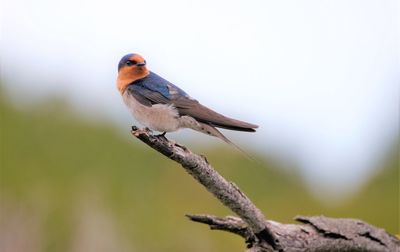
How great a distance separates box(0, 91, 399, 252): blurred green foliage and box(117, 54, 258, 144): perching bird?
4.20 metres

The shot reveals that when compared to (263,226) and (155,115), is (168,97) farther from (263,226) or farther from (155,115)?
(263,226)

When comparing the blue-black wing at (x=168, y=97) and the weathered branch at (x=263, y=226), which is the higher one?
the blue-black wing at (x=168, y=97)

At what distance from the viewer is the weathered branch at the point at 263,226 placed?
3.62 m

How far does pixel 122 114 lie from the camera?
10.9m

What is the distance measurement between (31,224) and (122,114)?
2134 mm

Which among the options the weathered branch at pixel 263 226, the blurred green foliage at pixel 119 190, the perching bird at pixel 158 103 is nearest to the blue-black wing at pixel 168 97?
the perching bird at pixel 158 103

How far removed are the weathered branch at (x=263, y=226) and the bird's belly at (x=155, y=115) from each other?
1.83ft

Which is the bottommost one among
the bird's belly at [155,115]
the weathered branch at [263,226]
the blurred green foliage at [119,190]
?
the weathered branch at [263,226]

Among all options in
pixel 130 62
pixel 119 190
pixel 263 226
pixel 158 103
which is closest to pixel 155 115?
pixel 158 103

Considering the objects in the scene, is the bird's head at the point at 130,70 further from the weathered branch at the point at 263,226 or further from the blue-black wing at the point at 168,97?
the weathered branch at the point at 263,226

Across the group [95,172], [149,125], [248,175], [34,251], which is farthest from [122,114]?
[149,125]

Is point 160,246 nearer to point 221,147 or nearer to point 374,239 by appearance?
point 221,147

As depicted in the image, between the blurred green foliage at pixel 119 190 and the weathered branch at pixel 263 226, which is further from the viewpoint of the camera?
the blurred green foliage at pixel 119 190

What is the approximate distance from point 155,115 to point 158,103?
0.24ft
